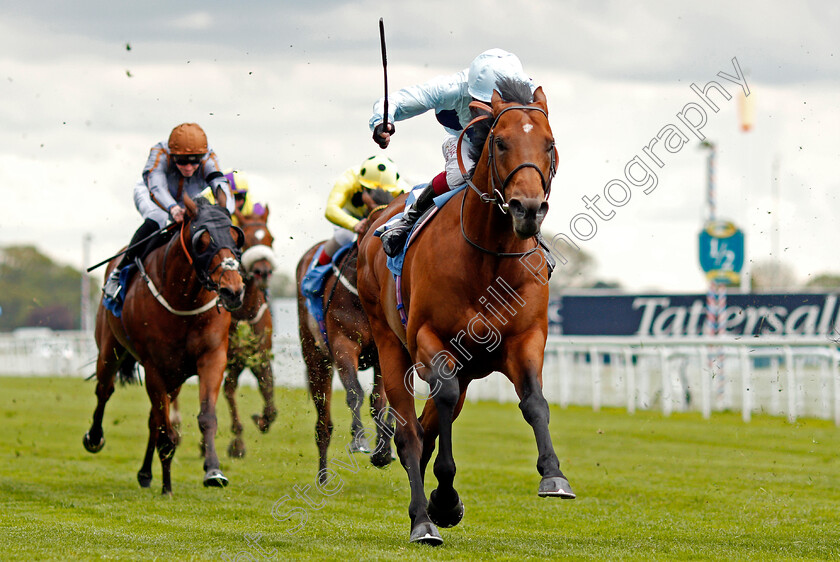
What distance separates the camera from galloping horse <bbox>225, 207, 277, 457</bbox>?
32.1 ft

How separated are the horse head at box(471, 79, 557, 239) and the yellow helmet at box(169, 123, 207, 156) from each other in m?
3.70

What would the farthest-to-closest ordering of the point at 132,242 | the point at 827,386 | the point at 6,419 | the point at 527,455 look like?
the point at 6,419
the point at 827,386
the point at 527,455
the point at 132,242

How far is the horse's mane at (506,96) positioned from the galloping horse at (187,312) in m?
2.57

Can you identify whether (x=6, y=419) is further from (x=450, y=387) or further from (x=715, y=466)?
(x=450, y=387)

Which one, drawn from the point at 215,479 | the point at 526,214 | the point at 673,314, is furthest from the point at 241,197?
the point at 673,314

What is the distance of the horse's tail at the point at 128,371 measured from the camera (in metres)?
9.62

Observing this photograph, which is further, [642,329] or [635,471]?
[642,329]

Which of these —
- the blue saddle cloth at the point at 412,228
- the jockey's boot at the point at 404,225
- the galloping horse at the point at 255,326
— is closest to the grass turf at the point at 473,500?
the galloping horse at the point at 255,326

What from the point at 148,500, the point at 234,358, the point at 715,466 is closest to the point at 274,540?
the point at 148,500

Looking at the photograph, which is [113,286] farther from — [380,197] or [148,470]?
[380,197]

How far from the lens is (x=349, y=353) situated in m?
8.12

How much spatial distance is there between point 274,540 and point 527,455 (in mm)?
5751

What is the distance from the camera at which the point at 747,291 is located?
26.4 meters

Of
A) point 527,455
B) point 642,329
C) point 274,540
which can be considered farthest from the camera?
point 642,329
